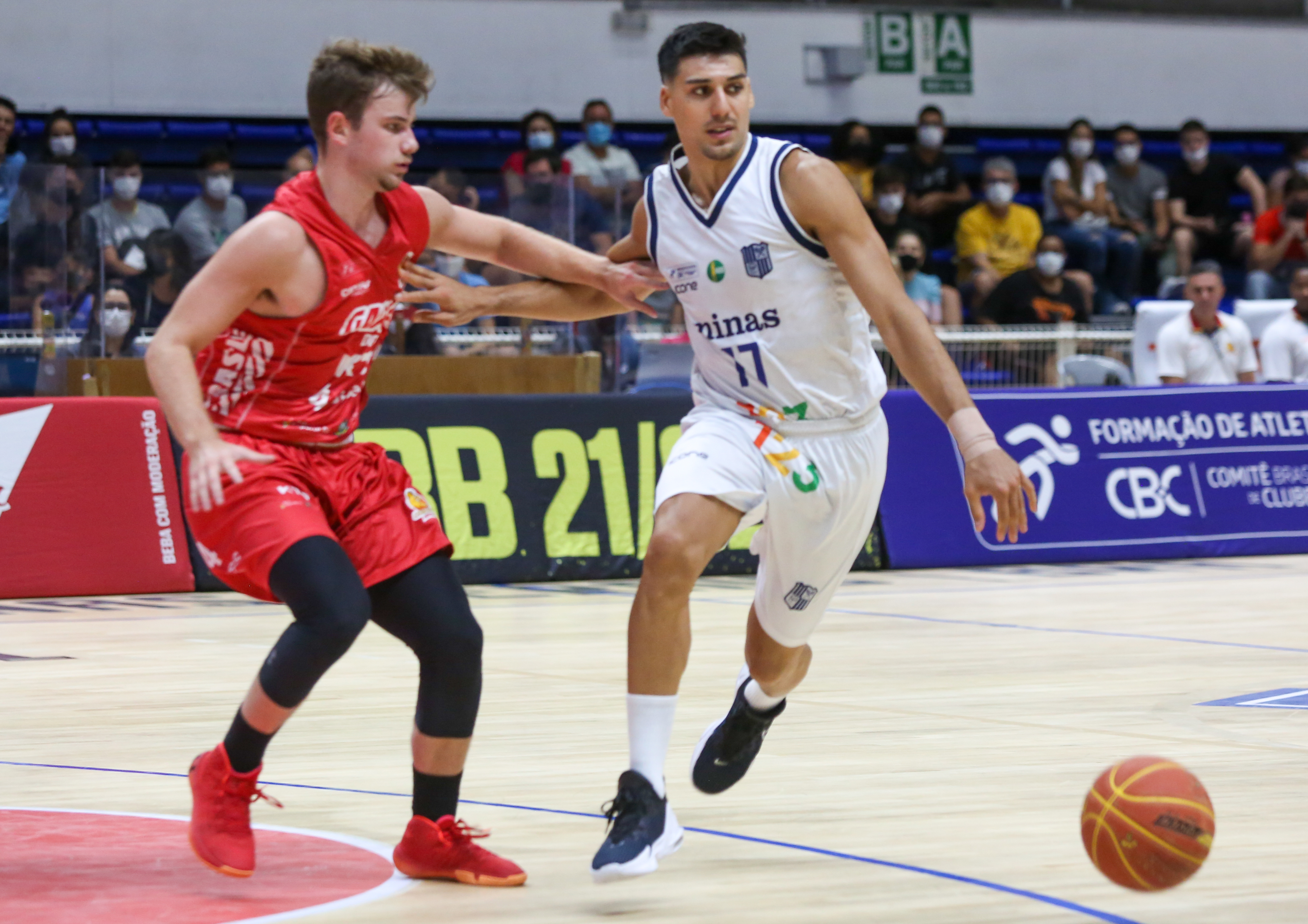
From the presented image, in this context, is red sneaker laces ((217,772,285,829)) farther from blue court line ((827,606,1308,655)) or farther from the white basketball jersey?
blue court line ((827,606,1308,655))

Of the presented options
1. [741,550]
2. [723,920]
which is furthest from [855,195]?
[741,550]

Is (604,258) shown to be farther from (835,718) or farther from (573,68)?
(573,68)

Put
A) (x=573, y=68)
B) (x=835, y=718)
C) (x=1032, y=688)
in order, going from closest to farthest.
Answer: (x=835, y=718) < (x=1032, y=688) < (x=573, y=68)

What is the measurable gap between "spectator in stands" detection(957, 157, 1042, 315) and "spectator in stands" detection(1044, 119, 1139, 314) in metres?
0.69

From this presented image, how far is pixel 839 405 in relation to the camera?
481 centimetres

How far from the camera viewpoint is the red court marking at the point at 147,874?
374cm

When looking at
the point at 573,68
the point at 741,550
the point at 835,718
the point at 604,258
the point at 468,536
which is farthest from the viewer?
the point at 573,68

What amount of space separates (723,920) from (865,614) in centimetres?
601

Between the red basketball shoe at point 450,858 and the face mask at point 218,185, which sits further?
the face mask at point 218,185

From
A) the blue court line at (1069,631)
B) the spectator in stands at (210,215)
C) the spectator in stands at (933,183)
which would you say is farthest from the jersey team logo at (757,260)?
the spectator in stands at (933,183)

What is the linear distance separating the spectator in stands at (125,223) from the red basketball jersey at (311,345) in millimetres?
6699

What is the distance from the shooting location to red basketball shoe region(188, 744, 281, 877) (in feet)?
13.0

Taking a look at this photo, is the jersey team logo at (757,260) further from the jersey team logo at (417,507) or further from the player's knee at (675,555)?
the jersey team logo at (417,507)

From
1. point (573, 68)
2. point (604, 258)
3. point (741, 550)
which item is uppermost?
point (573, 68)
